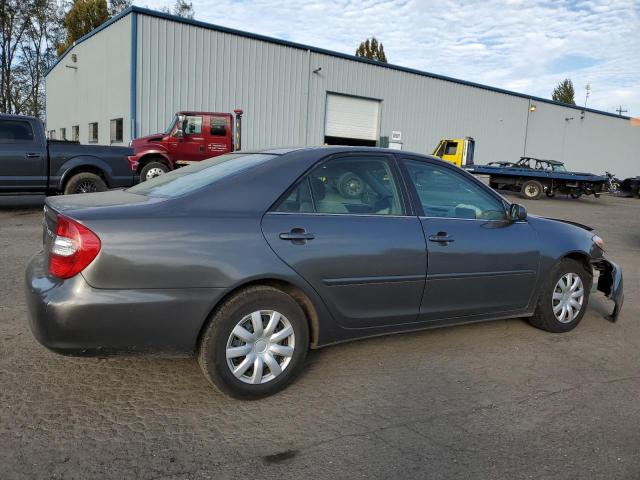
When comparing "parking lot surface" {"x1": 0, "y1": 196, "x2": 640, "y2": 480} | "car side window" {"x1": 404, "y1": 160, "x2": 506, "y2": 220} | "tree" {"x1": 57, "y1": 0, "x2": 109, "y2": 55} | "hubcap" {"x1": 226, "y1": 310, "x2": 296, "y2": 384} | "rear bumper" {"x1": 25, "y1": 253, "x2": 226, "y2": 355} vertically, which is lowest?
"parking lot surface" {"x1": 0, "y1": 196, "x2": 640, "y2": 480}

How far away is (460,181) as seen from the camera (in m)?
4.21

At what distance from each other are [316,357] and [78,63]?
90.1ft

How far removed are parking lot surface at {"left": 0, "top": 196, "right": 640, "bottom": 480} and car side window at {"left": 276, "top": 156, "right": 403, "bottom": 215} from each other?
3.75ft

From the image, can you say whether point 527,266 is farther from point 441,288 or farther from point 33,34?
point 33,34

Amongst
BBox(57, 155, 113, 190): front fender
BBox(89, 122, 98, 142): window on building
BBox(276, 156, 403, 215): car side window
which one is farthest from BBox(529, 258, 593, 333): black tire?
BBox(89, 122, 98, 142): window on building

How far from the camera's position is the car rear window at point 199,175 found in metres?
3.37

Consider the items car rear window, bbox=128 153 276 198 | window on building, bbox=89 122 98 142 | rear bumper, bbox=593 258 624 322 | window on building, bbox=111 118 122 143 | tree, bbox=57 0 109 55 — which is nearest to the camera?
car rear window, bbox=128 153 276 198

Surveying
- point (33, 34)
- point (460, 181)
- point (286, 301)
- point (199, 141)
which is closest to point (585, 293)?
point (460, 181)

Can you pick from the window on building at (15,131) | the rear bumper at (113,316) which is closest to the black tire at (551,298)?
the rear bumper at (113,316)

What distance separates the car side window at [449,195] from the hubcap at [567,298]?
3.08 feet

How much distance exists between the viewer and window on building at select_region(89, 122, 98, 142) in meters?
24.6

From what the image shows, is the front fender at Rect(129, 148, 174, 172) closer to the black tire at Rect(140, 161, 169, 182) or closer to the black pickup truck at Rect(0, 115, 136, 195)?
the black tire at Rect(140, 161, 169, 182)

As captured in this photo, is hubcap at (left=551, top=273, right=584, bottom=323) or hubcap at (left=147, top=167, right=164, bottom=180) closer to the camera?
hubcap at (left=551, top=273, right=584, bottom=323)

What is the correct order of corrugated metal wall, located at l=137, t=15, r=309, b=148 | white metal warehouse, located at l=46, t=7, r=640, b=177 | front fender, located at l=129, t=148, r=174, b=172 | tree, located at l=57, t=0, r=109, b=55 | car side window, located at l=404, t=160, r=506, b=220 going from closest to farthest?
car side window, located at l=404, t=160, r=506, b=220 < front fender, located at l=129, t=148, r=174, b=172 < corrugated metal wall, located at l=137, t=15, r=309, b=148 < white metal warehouse, located at l=46, t=7, r=640, b=177 < tree, located at l=57, t=0, r=109, b=55
